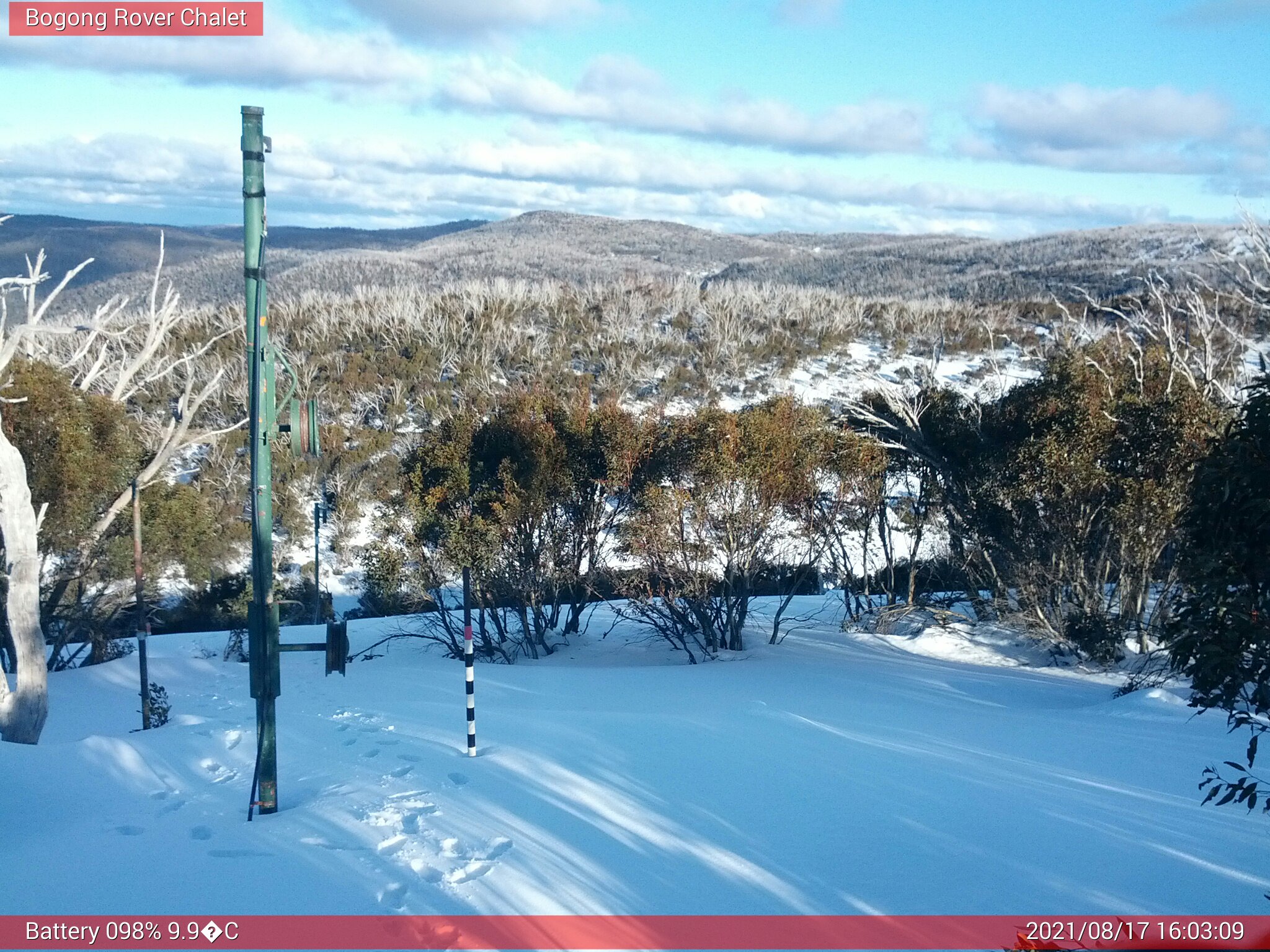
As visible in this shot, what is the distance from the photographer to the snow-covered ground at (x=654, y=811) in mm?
4660

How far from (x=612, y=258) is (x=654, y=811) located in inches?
3400

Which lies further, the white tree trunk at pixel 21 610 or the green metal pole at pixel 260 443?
the white tree trunk at pixel 21 610

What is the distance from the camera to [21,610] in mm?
7777

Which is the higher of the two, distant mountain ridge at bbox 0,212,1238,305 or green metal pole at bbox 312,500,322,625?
distant mountain ridge at bbox 0,212,1238,305

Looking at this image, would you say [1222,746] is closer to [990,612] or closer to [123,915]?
[990,612]

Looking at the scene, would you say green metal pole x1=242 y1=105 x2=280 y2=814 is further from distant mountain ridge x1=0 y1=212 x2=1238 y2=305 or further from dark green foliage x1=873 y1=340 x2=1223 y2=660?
distant mountain ridge x1=0 y1=212 x2=1238 y2=305

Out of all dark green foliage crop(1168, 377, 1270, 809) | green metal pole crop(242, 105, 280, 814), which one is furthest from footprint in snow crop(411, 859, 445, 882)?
dark green foliage crop(1168, 377, 1270, 809)

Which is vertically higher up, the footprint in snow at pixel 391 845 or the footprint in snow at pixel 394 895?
the footprint in snow at pixel 394 895

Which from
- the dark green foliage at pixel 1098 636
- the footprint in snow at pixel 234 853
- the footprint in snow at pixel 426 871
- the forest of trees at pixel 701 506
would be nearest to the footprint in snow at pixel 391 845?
the footprint in snow at pixel 426 871

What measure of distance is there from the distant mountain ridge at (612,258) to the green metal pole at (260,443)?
41.3 metres

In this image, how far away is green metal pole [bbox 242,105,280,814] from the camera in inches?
221

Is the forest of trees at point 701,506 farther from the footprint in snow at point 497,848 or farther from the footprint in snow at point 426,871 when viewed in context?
the footprint in snow at point 497,848

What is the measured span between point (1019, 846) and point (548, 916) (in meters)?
2.63

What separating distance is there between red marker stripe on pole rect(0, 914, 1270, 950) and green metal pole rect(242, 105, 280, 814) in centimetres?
137
